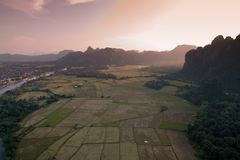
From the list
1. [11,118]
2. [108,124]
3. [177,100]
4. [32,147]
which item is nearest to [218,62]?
[177,100]

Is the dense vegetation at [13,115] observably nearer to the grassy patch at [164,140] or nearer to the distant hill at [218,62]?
the grassy patch at [164,140]

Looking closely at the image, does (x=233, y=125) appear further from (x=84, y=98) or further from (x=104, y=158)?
(x=84, y=98)

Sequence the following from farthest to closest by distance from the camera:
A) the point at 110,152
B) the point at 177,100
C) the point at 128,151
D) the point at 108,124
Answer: the point at 177,100 → the point at 108,124 → the point at 128,151 → the point at 110,152

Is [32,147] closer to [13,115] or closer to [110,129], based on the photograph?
[110,129]

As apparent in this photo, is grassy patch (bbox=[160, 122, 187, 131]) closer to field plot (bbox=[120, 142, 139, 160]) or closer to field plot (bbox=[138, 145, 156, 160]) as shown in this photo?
field plot (bbox=[138, 145, 156, 160])

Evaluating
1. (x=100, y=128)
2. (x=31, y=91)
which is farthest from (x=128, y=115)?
(x=31, y=91)

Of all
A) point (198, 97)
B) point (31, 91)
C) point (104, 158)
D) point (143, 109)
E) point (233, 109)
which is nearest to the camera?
point (104, 158)
